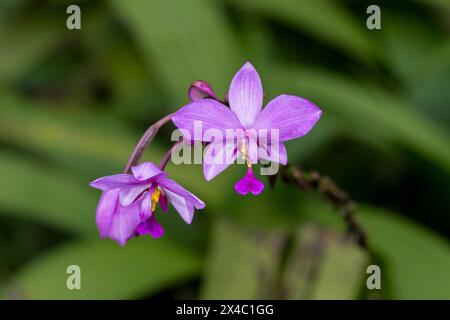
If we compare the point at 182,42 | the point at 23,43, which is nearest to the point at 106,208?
the point at 182,42

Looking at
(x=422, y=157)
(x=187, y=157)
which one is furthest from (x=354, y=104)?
(x=187, y=157)

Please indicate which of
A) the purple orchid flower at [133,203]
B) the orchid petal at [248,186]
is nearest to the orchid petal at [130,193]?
the purple orchid flower at [133,203]

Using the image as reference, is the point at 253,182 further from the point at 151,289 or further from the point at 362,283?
the point at 151,289

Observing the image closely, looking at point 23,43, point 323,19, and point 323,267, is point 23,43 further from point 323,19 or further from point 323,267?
point 323,267

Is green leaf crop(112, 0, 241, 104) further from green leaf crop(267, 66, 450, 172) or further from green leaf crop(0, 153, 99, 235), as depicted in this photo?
green leaf crop(0, 153, 99, 235)

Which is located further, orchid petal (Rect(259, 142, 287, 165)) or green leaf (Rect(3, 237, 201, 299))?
green leaf (Rect(3, 237, 201, 299))

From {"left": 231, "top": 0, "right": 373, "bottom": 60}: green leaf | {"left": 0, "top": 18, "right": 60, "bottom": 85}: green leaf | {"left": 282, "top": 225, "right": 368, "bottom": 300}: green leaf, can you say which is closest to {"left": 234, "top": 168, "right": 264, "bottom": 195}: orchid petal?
{"left": 282, "top": 225, "right": 368, "bottom": 300}: green leaf
